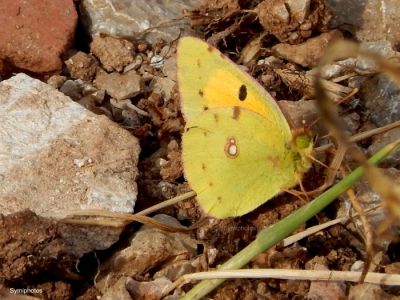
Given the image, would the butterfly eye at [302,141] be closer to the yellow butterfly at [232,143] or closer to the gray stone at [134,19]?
the yellow butterfly at [232,143]

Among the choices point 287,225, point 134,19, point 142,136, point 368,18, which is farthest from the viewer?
point 368,18

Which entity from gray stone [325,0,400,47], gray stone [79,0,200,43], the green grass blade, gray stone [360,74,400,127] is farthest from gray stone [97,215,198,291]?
gray stone [325,0,400,47]

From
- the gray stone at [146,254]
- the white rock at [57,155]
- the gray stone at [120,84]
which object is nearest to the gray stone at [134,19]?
the gray stone at [120,84]

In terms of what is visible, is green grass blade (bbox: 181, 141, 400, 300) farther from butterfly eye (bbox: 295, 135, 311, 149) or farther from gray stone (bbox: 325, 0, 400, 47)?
gray stone (bbox: 325, 0, 400, 47)

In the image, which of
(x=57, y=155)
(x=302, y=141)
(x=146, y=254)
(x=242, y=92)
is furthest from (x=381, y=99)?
(x=57, y=155)

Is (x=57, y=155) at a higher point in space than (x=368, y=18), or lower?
lower

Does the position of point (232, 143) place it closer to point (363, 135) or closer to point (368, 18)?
point (363, 135)
